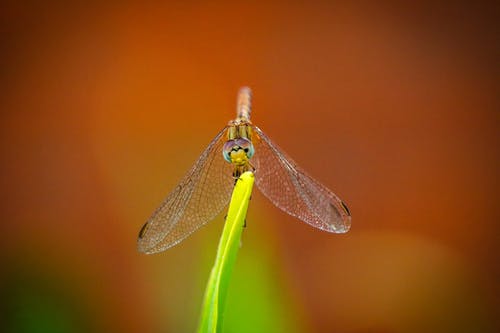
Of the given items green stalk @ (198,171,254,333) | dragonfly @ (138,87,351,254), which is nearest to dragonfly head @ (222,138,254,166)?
dragonfly @ (138,87,351,254)

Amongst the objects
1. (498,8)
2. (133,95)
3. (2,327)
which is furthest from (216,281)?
(498,8)

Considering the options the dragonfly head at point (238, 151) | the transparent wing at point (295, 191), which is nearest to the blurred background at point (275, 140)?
the transparent wing at point (295, 191)

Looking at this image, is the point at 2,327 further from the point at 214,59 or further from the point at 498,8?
the point at 498,8

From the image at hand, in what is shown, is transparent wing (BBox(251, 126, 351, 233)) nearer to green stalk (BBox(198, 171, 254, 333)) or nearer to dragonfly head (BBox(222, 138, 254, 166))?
dragonfly head (BBox(222, 138, 254, 166))

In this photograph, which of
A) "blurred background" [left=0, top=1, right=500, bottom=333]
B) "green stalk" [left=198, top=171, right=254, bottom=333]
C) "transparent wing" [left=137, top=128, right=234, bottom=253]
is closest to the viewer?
"green stalk" [left=198, top=171, right=254, bottom=333]

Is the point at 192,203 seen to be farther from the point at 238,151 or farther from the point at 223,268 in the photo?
the point at 223,268

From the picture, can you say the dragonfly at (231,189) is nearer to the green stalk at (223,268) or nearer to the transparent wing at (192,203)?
the transparent wing at (192,203)

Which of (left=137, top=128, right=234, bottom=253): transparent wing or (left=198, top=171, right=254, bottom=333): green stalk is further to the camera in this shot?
(left=137, top=128, right=234, bottom=253): transparent wing
